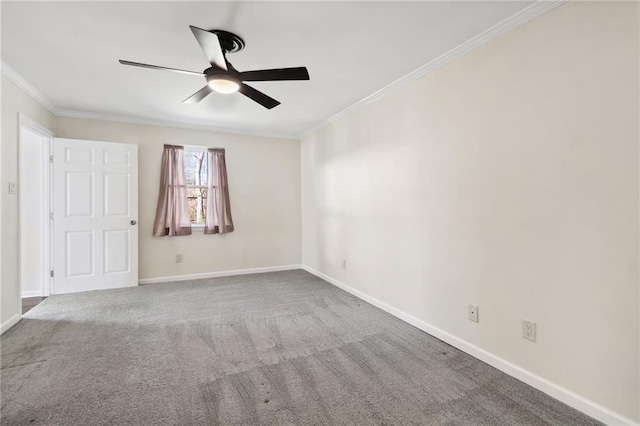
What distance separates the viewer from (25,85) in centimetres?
305

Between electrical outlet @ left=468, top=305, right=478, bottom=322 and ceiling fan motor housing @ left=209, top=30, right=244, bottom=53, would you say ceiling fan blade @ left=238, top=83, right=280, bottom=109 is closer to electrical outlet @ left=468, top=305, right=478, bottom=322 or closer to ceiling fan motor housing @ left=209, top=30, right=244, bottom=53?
ceiling fan motor housing @ left=209, top=30, right=244, bottom=53

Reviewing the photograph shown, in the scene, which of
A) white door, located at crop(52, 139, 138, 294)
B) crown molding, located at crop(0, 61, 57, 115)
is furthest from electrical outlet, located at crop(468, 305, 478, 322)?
crown molding, located at crop(0, 61, 57, 115)

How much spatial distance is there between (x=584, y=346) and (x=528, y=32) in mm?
1985

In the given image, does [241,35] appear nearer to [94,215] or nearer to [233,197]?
[233,197]

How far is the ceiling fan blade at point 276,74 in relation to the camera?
2.09 m

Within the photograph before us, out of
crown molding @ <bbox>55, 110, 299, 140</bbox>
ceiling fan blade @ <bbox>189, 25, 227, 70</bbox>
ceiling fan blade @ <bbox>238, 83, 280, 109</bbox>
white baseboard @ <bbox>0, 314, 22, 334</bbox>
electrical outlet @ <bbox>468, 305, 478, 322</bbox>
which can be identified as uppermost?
crown molding @ <bbox>55, 110, 299, 140</bbox>

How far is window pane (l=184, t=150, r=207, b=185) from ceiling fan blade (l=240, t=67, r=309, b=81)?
2.93 metres

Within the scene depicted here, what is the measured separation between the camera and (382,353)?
235cm

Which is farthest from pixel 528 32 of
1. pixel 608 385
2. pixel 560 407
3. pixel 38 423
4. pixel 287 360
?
pixel 38 423

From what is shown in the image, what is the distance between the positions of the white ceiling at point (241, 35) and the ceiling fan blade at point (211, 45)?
28cm

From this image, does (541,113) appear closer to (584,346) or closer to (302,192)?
(584,346)

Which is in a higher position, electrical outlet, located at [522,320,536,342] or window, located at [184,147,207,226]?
window, located at [184,147,207,226]

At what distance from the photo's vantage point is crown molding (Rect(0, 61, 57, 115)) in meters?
2.71

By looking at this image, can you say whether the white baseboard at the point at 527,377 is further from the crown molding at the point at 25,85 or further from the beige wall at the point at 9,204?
the crown molding at the point at 25,85
